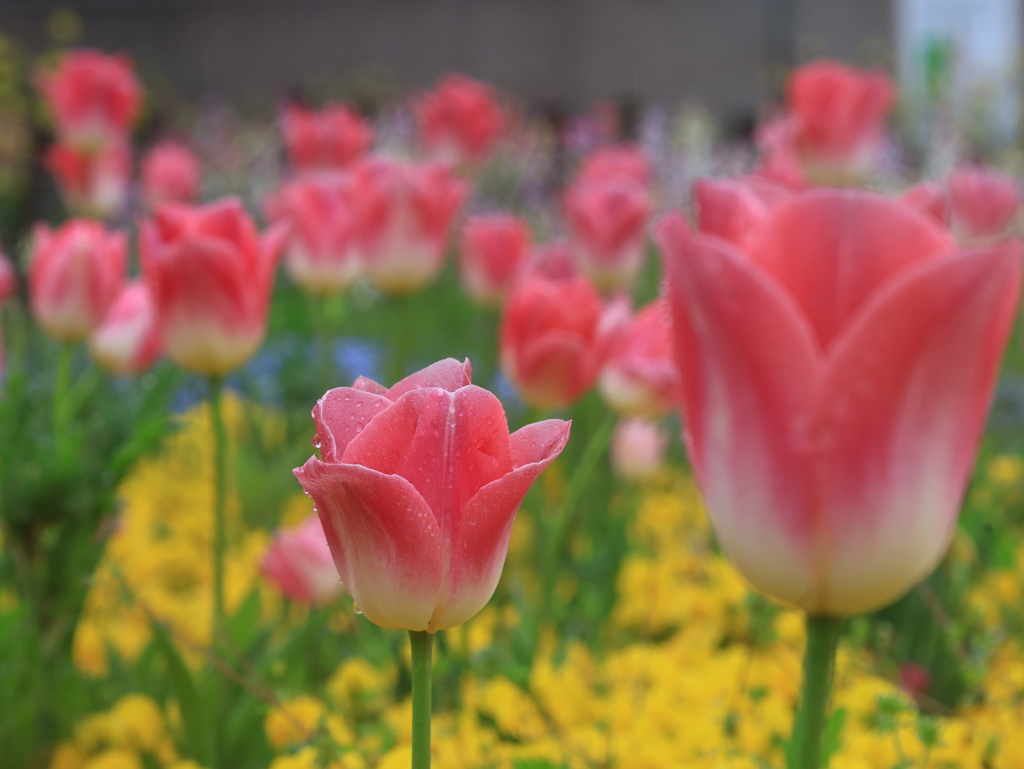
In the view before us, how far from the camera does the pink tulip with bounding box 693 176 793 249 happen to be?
0.47m

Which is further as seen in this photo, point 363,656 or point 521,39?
point 521,39

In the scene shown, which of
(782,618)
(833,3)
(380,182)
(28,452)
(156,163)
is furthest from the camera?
(833,3)

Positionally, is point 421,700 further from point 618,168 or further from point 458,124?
point 458,124

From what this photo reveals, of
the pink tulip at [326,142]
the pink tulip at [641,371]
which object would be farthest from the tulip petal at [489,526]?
the pink tulip at [326,142]

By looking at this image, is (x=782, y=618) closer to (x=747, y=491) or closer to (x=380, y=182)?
(x=380, y=182)

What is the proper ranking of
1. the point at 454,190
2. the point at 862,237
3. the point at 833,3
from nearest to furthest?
the point at 862,237, the point at 454,190, the point at 833,3

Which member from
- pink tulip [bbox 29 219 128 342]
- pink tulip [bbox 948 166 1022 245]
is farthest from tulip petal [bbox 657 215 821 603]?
pink tulip [bbox 948 166 1022 245]

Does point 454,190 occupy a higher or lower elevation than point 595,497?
higher

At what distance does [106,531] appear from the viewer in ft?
4.09

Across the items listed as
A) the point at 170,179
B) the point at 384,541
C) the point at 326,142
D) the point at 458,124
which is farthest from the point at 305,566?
the point at 170,179

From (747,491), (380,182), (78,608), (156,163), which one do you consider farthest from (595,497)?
(156,163)

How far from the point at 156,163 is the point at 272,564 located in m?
2.32

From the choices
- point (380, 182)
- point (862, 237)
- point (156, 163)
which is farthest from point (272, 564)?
point (156, 163)

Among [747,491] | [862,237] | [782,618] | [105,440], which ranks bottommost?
[782,618]
